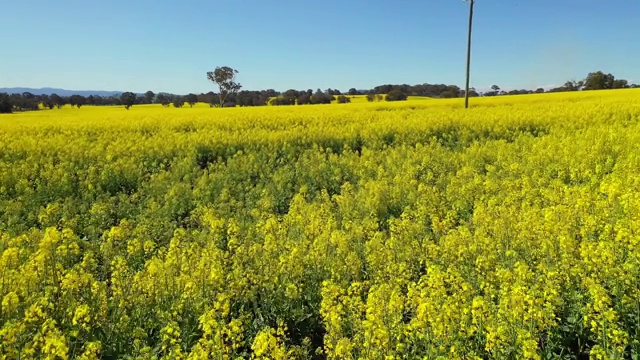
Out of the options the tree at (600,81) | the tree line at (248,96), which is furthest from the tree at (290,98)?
the tree at (600,81)

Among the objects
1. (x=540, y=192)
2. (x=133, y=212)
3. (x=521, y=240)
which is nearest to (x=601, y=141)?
(x=540, y=192)

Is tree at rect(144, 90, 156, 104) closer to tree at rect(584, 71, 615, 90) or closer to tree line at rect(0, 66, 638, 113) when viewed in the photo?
tree line at rect(0, 66, 638, 113)

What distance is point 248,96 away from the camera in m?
69.4

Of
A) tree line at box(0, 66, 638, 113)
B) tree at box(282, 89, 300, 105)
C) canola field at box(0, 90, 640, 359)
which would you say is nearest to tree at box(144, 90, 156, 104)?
tree line at box(0, 66, 638, 113)

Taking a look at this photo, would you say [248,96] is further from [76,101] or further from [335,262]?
[335,262]

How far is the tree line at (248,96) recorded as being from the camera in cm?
5506

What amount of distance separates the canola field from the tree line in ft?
142

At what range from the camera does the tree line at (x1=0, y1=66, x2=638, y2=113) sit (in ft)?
181

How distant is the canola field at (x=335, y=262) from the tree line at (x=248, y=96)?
43.3 m

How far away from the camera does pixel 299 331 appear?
4785 mm

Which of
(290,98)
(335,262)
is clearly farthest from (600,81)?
(335,262)

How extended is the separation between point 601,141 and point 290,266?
962 centimetres

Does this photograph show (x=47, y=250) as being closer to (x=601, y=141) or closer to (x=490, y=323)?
(x=490, y=323)

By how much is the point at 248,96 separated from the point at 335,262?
218 ft
